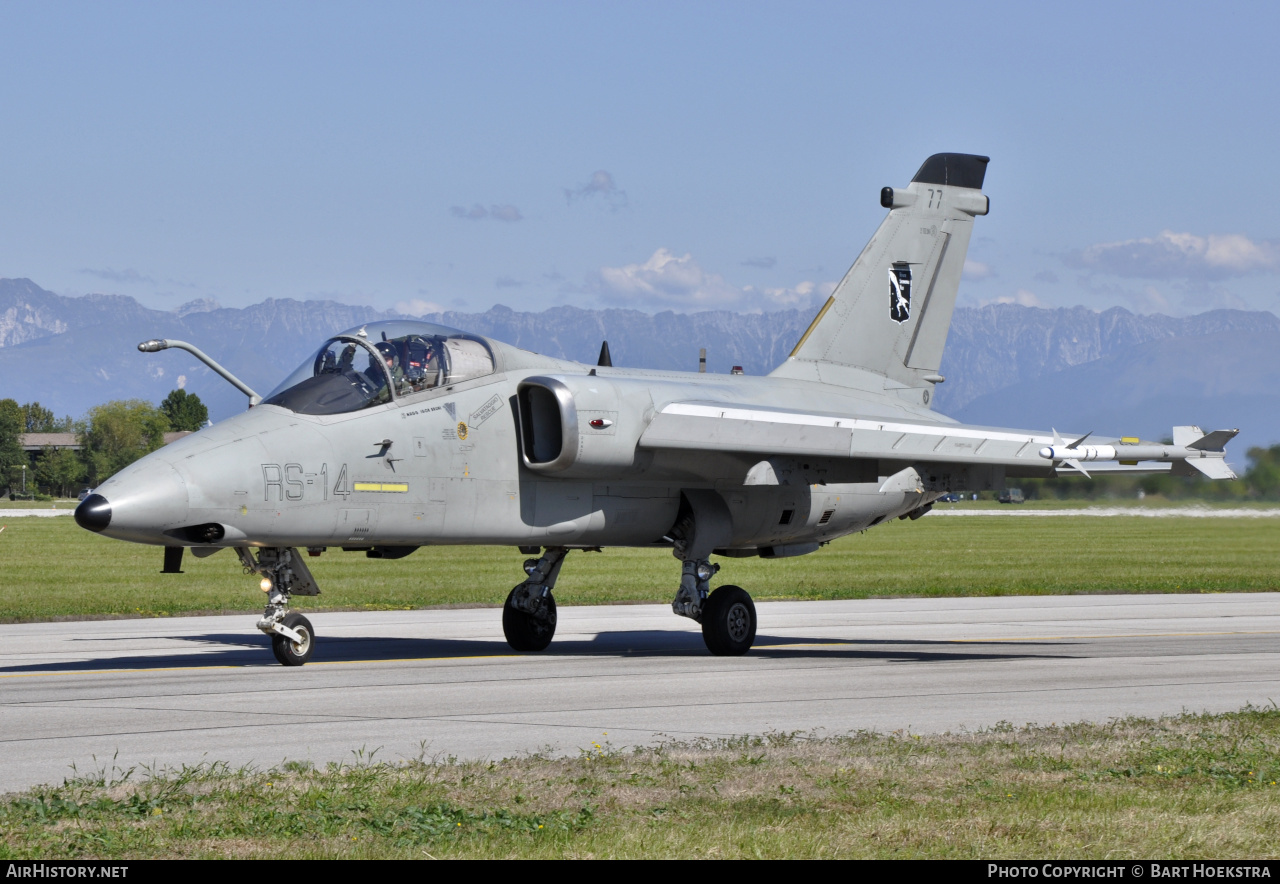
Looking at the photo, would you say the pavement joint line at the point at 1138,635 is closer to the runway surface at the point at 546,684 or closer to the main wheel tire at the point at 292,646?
the runway surface at the point at 546,684

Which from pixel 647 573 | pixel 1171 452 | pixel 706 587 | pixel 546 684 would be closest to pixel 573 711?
pixel 546 684

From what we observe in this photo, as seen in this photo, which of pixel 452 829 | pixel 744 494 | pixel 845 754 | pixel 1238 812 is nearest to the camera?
pixel 452 829

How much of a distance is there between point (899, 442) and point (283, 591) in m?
7.26

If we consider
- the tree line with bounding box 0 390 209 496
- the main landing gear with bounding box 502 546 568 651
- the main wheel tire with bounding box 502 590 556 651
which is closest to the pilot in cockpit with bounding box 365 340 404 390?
the main landing gear with bounding box 502 546 568 651

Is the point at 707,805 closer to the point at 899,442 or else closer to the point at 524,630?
the point at 899,442

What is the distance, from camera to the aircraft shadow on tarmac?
53.4 feet

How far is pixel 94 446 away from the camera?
172 meters

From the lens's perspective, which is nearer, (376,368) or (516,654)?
(376,368)

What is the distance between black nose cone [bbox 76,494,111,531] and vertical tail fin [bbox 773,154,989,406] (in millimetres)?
10343

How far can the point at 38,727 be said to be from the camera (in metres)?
10.9

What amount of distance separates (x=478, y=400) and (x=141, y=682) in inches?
180

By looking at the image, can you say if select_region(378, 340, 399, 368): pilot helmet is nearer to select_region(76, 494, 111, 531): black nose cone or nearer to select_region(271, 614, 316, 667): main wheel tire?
select_region(271, 614, 316, 667): main wheel tire
